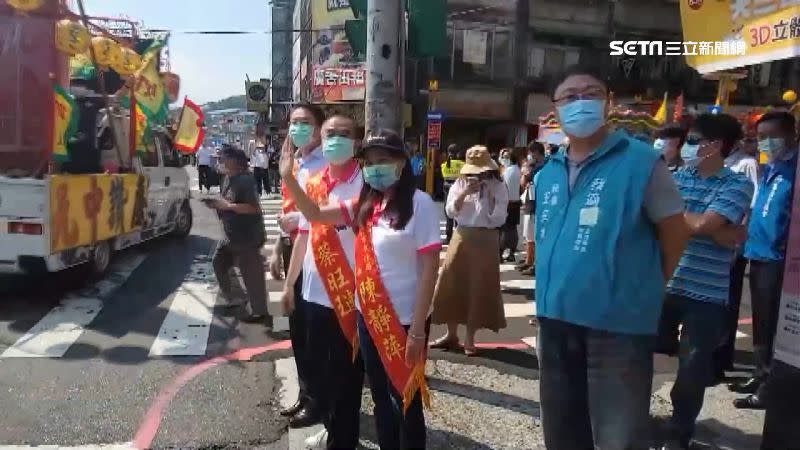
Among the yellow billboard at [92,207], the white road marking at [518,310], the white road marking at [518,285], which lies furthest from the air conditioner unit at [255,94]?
the white road marking at [518,310]

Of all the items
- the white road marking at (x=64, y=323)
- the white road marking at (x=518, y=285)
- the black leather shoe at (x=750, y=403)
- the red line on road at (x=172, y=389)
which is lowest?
the red line on road at (x=172, y=389)

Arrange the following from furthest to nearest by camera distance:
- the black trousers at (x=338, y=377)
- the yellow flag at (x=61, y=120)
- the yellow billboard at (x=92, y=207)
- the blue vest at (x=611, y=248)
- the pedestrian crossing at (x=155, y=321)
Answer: the yellow flag at (x=61, y=120) → the yellow billboard at (x=92, y=207) → the pedestrian crossing at (x=155, y=321) → the black trousers at (x=338, y=377) → the blue vest at (x=611, y=248)

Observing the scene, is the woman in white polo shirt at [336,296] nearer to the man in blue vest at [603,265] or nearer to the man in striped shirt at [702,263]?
the man in blue vest at [603,265]

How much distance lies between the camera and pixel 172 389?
186 inches

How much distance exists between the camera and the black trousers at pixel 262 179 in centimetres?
2008

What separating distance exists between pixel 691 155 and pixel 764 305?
152 centimetres

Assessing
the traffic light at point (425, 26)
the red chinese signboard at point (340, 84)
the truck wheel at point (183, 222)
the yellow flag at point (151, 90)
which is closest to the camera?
the traffic light at point (425, 26)

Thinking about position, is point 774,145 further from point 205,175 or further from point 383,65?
point 205,175

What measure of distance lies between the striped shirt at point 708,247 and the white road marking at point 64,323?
463cm

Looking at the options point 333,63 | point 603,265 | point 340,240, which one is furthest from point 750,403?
Answer: point 333,63

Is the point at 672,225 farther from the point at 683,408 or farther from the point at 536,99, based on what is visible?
the point at 536,99

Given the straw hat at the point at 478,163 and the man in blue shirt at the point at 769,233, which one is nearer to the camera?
the man in blue shirt at the point at 769,233

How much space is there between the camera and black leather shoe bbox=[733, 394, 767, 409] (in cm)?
436

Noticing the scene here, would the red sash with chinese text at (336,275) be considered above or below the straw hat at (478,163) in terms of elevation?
below
